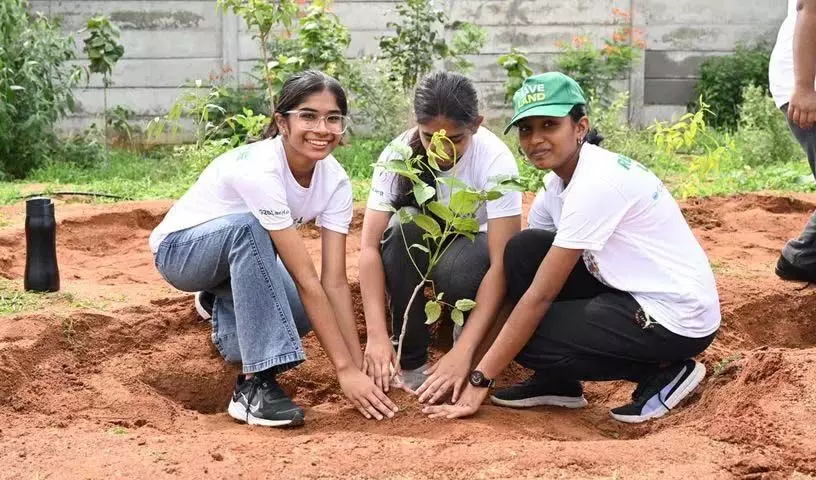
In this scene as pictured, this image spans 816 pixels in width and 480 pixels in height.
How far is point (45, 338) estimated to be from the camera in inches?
138

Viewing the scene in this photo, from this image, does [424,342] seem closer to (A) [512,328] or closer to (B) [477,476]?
(A) [512,328]

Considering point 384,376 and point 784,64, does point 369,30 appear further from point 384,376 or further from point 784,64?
point 384,376

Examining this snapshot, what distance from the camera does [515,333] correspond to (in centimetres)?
307

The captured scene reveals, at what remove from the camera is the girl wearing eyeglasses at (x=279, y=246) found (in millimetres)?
3154

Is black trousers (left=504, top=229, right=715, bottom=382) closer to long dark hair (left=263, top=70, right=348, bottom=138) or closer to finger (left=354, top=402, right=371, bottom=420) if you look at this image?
finger (left=354, top=402, right=371, bottom=420)

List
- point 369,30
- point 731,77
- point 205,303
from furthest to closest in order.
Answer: point 731,77 → point 369,30 → point 205,303

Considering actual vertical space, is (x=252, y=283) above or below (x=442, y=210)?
below

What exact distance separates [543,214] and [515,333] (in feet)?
1.61

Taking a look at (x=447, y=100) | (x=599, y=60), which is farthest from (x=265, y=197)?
(x=599, y=60)

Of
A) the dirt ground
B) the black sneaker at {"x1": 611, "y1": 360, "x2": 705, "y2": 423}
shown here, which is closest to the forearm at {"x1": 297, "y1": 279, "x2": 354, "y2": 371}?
the dirt ground

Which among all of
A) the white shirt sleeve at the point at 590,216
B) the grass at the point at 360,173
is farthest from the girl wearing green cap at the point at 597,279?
the grass at the point at 360,173

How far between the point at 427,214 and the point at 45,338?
1.38m

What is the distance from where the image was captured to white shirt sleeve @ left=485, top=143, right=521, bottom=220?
3.36 m

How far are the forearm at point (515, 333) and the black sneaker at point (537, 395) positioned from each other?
30 centimetres
